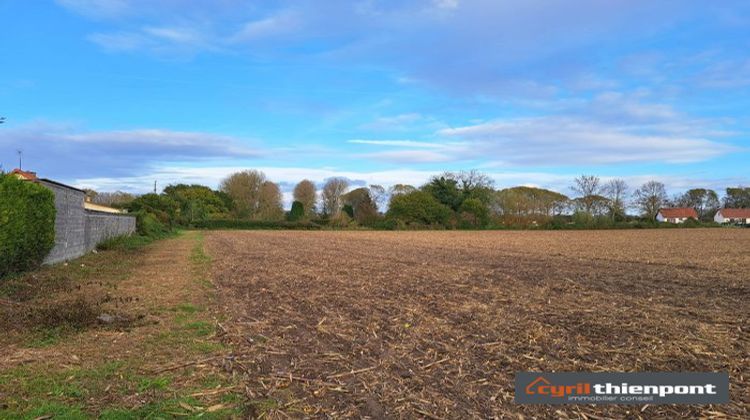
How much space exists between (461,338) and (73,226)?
13.6 m

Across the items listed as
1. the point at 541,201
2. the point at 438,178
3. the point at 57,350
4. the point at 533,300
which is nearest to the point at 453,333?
the point at 533,300

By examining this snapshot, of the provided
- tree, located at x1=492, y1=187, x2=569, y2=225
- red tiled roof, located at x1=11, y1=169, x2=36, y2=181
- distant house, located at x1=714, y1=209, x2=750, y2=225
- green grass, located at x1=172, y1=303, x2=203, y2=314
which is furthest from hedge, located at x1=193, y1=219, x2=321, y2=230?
distant house, located at x1=714, y1=209, x2=750, y2=225

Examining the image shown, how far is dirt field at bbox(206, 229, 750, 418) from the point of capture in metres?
3.77

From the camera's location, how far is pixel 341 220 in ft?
192

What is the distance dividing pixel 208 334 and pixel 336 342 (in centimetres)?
164

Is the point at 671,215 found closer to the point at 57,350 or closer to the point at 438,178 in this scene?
the point at 438,178

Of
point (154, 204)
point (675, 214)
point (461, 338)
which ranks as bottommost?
point (461, 338)

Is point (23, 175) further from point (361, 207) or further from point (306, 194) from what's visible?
point (306, 194)

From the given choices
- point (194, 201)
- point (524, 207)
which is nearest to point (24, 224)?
point (194, 201)

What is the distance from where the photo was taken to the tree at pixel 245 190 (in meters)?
70.8

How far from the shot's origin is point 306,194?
7675 cm

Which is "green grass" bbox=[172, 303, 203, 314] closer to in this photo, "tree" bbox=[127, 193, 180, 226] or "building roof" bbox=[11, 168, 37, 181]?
"building roof" bbox=[11, 168, 37, 181]

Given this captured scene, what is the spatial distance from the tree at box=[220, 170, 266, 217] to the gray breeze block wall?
51011mm

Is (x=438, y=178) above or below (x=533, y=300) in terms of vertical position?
above
